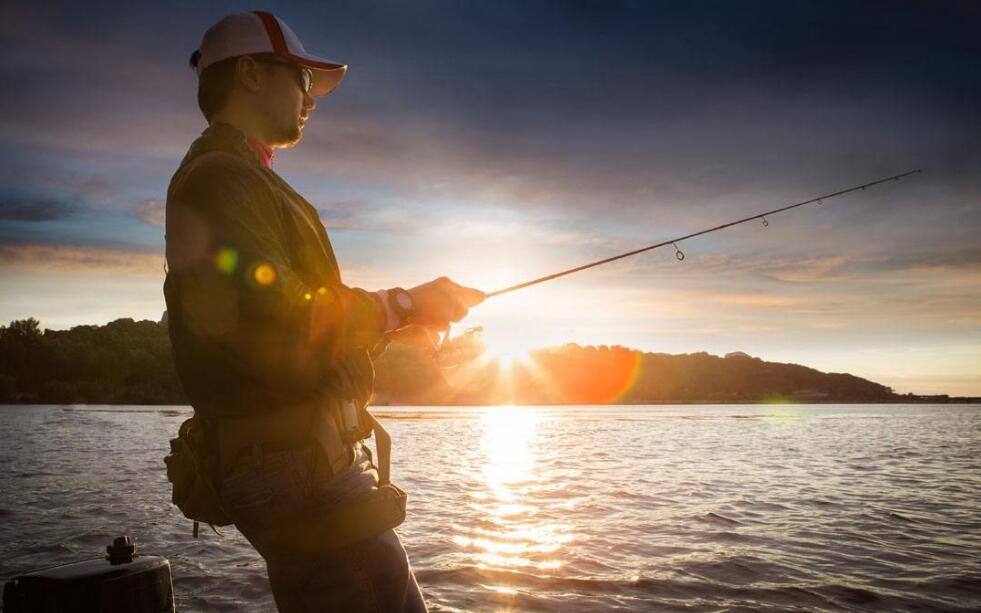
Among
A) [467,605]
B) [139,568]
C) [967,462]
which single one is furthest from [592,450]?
[139,568]

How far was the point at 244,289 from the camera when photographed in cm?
230

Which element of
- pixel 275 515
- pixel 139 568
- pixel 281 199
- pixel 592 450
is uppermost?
pixel 281 199

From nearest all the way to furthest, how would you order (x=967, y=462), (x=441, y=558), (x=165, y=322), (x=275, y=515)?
1. (x=275, y=515)
2. (x=165, y=322)
3. (x=441, y=558)
4. (x=967, y=462)

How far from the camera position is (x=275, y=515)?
2.40 metres

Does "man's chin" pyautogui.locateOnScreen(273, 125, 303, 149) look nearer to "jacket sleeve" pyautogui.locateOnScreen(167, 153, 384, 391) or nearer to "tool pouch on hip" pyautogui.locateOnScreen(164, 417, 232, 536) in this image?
"jacket sleeve" pyautogui.locateOnScreen(167, 153, 384, 391)

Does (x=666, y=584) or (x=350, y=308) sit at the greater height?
(x=350, y=308)

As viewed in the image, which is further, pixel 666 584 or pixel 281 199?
pixel 666 584

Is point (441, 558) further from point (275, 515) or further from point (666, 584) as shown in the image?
point (275, 515)

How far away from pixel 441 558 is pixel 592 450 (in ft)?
76.5

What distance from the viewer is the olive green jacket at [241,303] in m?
2.33

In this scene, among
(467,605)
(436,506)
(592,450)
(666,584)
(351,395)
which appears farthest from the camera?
(592,450)

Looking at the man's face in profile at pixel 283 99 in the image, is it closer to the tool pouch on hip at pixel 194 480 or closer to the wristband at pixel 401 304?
the wristband at pixel 401 304

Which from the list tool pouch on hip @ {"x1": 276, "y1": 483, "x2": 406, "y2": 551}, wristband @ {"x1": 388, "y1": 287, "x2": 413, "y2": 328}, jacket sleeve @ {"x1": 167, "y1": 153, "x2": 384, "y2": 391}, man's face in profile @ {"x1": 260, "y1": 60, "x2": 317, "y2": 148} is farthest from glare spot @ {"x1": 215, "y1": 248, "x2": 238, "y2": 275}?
A: tool pouch on hip @ {"x1": 276, "y1": 483, "x2": 406, "y2": 551}

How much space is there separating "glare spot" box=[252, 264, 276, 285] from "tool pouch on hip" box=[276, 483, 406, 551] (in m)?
0.90
